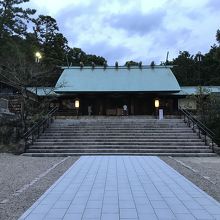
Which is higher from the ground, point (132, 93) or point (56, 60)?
point (56, 60)

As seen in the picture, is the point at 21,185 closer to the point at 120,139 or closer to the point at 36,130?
the point at 120,139

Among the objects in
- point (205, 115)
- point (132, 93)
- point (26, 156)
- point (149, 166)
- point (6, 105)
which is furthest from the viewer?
point (132, 93)

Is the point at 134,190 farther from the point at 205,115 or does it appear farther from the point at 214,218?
the point at 205,115

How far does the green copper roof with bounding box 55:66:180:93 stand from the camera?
32.3m

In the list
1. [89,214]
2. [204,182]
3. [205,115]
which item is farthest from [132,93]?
[89,214]

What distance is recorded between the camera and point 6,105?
2642 centimetres

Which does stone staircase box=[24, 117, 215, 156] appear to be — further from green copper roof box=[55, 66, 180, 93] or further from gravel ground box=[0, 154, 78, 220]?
green copper roof box=[55, 66, 180, 93]

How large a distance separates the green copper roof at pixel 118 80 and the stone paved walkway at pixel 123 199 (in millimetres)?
21287

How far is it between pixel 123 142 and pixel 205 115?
25.6ft

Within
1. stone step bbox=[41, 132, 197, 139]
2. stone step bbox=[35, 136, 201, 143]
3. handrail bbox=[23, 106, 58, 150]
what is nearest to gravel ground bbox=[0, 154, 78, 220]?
handrail bbox=[23, 106, 58, 150]

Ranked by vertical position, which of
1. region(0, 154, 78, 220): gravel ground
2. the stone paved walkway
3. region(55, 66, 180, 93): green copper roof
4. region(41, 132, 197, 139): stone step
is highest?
region(55, 66, 180, 93): green copper roof

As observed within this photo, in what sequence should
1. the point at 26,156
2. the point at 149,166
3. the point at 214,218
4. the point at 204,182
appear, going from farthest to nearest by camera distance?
the point at 26,156 → the point at 149,166 → the point at 204,182 → the point at 214,218

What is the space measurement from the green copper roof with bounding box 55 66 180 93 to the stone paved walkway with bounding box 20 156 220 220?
838 inches

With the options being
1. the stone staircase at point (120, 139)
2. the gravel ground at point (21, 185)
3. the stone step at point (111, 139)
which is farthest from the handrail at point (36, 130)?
the gravel ground at point (21, 185)
